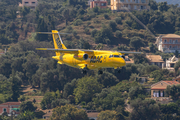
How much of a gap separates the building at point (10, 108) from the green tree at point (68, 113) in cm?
1641

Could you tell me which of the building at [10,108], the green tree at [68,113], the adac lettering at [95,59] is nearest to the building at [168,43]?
the green tree at [68,113]

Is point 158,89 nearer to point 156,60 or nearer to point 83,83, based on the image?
point 83,83

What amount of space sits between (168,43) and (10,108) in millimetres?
99901

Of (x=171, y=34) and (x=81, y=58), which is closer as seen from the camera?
(x=81, y=58)

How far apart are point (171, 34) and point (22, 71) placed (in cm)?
8355

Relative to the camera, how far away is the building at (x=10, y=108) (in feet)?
410

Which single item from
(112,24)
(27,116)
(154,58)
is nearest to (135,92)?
(27,116)

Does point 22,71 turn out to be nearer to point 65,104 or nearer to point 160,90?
point 65,104

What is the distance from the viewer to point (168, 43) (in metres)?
195

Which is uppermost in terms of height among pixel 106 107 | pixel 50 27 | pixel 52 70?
pixel 50 27

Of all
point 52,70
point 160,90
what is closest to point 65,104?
point 52,70

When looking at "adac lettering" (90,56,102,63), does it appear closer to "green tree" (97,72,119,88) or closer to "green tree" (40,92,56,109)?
"green tree" (40,92,56,109)

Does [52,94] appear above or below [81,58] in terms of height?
below

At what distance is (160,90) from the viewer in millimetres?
125062
